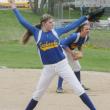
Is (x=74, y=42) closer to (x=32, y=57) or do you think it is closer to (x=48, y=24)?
(x=48, y=24)

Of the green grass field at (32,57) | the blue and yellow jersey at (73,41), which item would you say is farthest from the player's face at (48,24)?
the green grass field at (32,57)

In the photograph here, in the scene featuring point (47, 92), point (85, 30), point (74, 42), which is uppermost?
point (85, 30)

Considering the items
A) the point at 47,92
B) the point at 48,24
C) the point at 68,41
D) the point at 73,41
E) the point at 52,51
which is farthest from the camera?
the point at 47,92

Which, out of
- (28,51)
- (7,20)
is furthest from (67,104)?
(7,20)

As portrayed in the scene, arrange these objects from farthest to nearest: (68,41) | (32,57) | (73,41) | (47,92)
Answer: (32,57)
(47,92)
(73,41)
(68,41)

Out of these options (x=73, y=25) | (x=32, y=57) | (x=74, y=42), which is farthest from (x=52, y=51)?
(x=32, y=57)

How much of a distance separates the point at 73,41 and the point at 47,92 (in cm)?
139

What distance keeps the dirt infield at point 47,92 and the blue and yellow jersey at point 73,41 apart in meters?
1.04

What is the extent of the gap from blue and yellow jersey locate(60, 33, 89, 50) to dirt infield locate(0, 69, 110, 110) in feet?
3.42

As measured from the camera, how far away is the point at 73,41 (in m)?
11.7

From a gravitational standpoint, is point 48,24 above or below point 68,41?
above

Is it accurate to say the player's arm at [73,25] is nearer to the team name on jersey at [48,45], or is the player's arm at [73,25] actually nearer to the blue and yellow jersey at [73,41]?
the team name on jersey at [48,45]

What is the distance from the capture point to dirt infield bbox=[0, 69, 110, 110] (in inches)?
413

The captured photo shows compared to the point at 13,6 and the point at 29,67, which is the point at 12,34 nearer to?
the point at 29,67
